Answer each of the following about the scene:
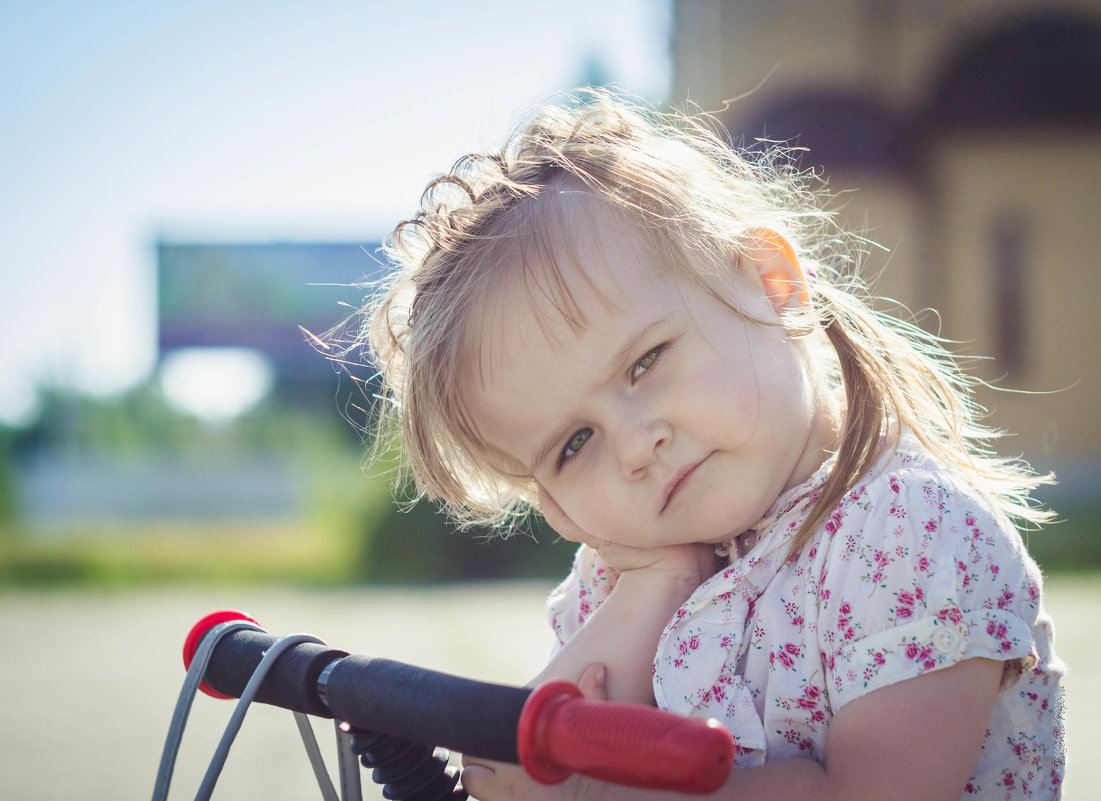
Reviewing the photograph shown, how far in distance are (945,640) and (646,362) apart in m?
0.40

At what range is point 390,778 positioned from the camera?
801mm

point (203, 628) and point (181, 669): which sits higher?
point (203, 628)

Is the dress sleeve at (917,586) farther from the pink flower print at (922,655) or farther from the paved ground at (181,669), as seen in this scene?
the paved ground at (181,669)

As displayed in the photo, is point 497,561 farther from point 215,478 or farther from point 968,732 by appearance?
point 968,732

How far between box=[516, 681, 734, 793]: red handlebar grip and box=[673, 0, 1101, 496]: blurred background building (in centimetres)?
772

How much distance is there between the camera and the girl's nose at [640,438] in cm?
101

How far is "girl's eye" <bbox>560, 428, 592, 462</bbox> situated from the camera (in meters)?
1.08

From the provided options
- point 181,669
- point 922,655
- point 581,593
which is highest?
point 922,655

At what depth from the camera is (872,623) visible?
35.4 inches

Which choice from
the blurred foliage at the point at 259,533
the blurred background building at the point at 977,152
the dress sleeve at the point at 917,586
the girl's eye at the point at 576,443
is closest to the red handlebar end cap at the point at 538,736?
the dress sleeve at the point at 917,586

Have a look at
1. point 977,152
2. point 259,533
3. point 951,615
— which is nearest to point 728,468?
point 951,615

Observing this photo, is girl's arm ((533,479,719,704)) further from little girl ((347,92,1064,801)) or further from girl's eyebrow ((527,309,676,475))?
girl's eyebrow ((527,309,676,475))

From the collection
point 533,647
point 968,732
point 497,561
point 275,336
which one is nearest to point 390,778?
point 968,732

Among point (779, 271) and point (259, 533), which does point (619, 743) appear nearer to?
point (779, 271)
